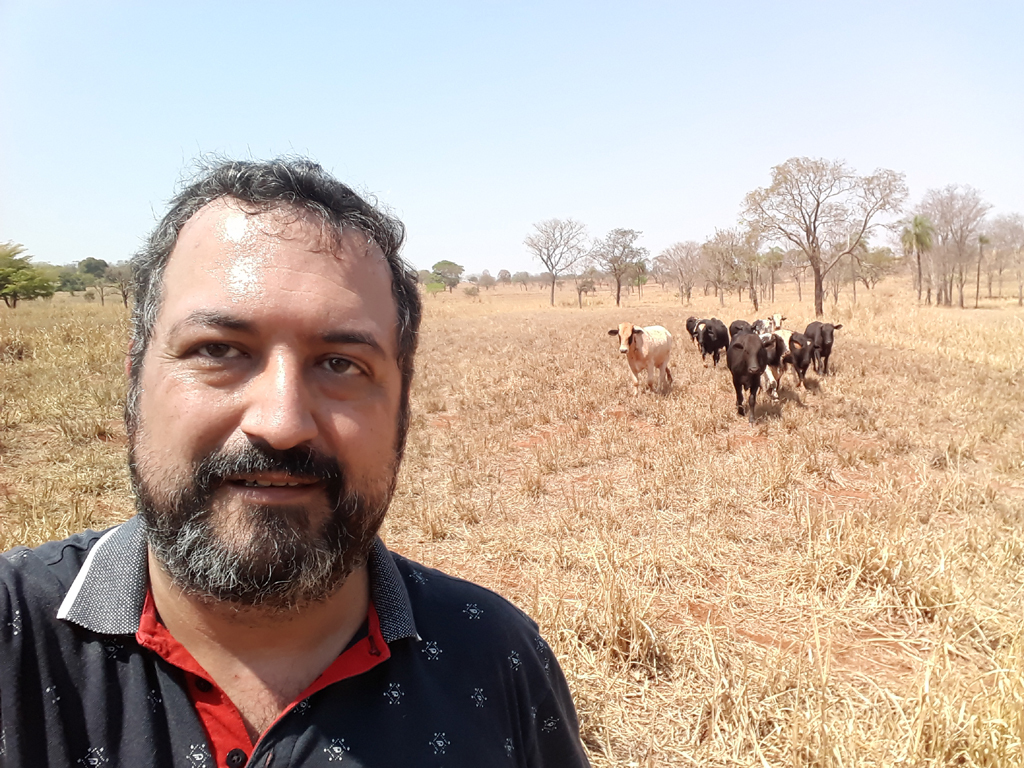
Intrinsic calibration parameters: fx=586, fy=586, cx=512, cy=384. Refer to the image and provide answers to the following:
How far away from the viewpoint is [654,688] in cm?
325

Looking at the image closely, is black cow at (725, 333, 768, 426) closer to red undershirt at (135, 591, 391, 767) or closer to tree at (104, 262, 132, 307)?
tree at (104, 262, 132, 307)

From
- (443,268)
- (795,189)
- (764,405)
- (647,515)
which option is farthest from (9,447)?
(443,268)

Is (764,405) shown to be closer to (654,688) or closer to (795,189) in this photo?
(654,688)

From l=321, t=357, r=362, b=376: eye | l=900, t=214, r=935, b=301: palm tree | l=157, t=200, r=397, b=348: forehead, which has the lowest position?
l=321, t=357, r=362, b=376: eye

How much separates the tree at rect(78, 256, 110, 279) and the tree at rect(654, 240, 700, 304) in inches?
2229

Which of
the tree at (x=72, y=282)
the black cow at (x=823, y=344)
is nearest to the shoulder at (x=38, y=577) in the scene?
the black cow at (x=823, y=344)

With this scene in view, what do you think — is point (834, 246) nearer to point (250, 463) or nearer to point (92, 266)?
point (250, 463)

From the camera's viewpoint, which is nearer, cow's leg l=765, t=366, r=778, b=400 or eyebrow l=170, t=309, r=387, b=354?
eyebrow l=170, t=309, r=387, b=354

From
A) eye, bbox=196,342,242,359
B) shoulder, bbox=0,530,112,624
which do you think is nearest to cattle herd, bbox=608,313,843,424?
eye, bbox=196,342,242,359

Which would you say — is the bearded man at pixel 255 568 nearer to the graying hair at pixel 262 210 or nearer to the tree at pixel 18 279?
the graying hair at pixel 262 210

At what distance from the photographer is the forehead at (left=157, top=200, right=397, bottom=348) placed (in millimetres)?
1192

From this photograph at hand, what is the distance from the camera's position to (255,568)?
1.12 metres

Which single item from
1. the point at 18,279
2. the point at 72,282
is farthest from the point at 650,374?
the point at 72,282

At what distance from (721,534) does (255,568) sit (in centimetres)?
486
